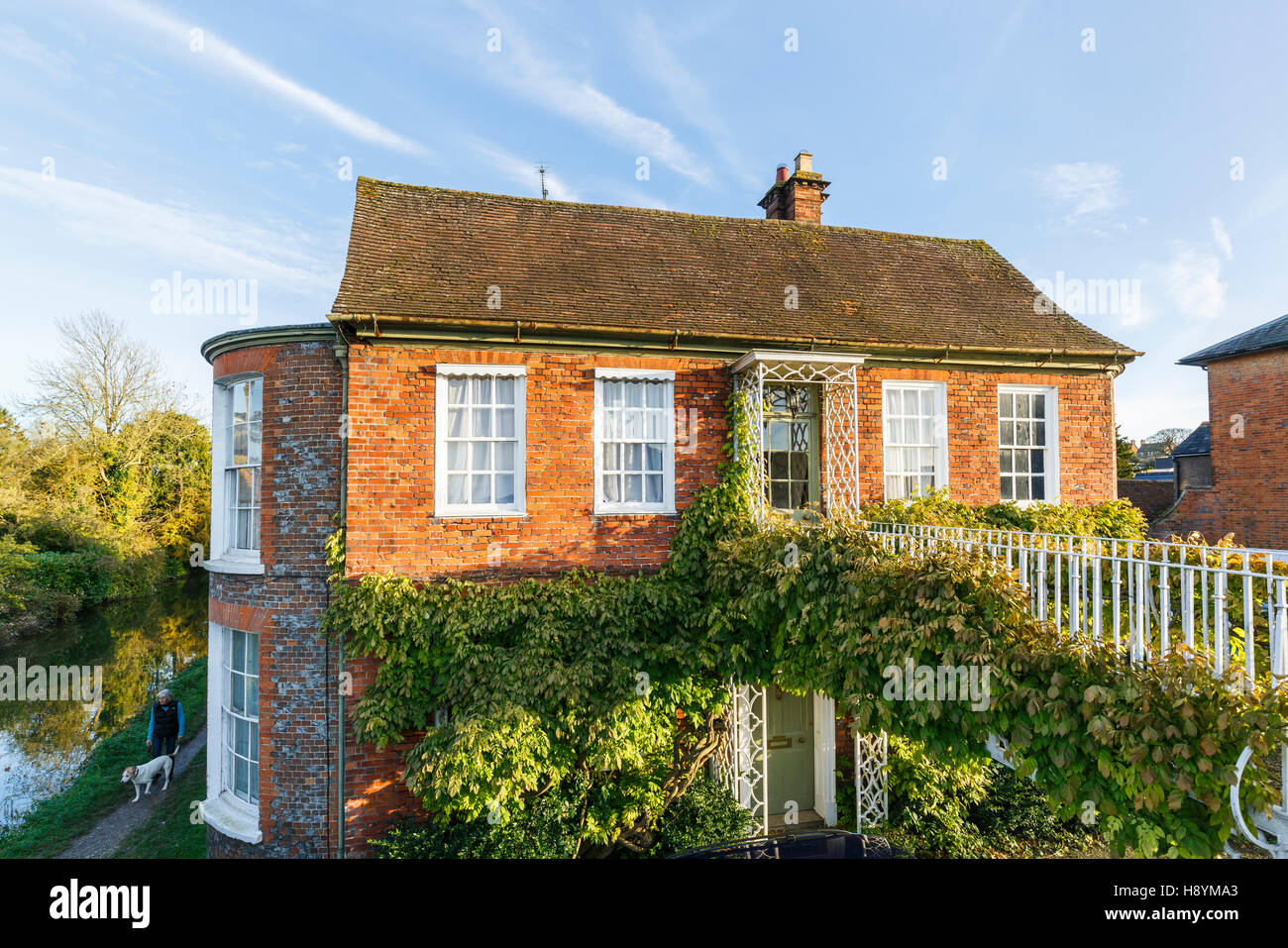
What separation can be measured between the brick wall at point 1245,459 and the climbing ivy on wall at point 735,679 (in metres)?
17.4

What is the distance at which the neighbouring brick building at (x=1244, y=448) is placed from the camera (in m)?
15.9

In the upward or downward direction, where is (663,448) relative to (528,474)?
upward

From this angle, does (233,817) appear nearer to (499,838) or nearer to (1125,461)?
(499,838)

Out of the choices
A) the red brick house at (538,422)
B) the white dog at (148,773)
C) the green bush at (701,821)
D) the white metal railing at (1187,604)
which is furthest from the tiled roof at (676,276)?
the white dog at (148,773)

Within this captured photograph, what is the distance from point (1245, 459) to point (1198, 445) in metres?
2.95

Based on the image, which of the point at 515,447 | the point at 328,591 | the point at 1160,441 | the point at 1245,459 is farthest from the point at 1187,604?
the point at 1160,441

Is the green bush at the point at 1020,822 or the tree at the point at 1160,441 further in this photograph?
the tree at the point at 1160,441

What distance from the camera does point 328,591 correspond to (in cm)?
778

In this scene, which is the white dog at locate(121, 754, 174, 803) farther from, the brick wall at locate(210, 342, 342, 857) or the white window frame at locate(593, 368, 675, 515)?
the white window frame at locate(593, 368, 675, 515)

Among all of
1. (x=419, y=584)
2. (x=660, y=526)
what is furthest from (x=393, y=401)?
(x=660, y=526)

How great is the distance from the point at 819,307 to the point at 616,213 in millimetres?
4299

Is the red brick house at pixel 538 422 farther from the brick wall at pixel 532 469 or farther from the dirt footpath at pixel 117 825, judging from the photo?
the dirt footpath at pixel 117 825

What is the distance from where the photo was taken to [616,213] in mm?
11172

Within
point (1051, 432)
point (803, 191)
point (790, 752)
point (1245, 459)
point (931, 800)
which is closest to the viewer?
point (931, 800)
